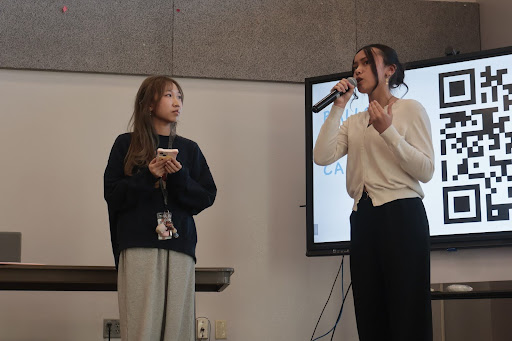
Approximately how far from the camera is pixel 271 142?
412 cm

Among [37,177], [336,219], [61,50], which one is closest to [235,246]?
[336,219]

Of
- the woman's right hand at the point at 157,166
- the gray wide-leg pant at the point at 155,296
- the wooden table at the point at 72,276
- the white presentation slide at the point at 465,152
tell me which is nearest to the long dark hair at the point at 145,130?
the woman's right hand at the point at 157,166

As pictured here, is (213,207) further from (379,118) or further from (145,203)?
(379,118)

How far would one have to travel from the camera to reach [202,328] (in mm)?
3861

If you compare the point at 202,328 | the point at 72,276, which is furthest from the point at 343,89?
the point at 202,328

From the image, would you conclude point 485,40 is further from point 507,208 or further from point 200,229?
point 200,229

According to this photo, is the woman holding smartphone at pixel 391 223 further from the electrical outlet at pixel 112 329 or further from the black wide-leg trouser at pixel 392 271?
the electrical outlet at pixel 112 329

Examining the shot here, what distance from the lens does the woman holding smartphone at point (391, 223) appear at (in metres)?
2.04

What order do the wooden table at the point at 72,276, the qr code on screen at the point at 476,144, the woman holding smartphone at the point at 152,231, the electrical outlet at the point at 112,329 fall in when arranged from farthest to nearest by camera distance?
1. the electrical outlet at the point at 112,329
2. the qr code on screen at the point at 476,144
3. the wooden table at the point at 72,276
4. the woman holding smartphone at the point at 152,231

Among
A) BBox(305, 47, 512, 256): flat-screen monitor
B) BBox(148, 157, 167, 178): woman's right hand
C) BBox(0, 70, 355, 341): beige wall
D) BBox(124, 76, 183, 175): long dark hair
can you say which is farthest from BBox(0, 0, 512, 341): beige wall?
BBox(148, 157, 167, 178): woman's right hand

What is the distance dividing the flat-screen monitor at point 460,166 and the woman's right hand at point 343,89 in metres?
1.35

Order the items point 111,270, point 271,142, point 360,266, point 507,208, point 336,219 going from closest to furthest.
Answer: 1. point 360,266
2. point 111,270
3. point 507,208
4. point 336,219
5. point 271,142

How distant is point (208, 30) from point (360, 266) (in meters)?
2.35

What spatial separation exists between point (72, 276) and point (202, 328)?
4.22 ft
